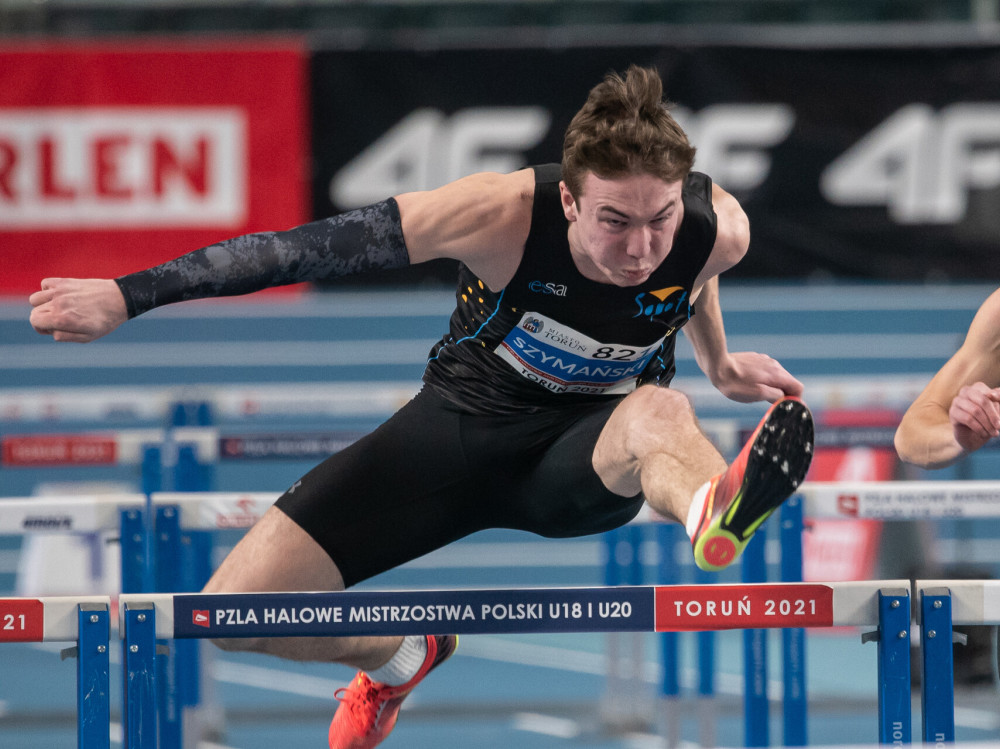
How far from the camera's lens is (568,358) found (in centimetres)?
270

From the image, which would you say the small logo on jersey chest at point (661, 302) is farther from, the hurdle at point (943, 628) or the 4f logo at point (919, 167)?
the 4f logo at point (919, 167)

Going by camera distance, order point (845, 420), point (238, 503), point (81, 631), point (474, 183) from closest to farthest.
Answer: point (81, 631) < point (474, 183) < point (238, 503) < point (845, 420)

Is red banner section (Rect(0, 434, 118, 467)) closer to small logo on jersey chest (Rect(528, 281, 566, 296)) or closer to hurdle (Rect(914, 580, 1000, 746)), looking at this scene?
small logo on jersey chest (Rect(528, 281, 566, 296))

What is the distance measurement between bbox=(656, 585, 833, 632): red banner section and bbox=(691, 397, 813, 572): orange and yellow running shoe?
0.17 feet

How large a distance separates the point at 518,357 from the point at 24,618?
122 cm

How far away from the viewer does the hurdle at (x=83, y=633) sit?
1924 millimetres

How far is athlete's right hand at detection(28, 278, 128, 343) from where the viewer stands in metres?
2.10

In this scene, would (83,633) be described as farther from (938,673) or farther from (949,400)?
(949,400)

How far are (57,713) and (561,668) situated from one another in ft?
7.30

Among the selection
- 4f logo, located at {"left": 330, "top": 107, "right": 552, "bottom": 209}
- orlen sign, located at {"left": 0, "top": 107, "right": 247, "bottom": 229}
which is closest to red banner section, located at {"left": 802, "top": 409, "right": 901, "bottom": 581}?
4f logo, located at {"left": 330, "top": 107, "right": 552, "bottom": 209}

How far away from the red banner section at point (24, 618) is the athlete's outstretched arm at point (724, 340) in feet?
5.04

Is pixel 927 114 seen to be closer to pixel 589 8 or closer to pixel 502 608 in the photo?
pixel 589 8

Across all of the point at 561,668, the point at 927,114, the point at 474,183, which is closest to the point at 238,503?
the point at 474,183

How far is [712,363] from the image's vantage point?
9.60 feet
